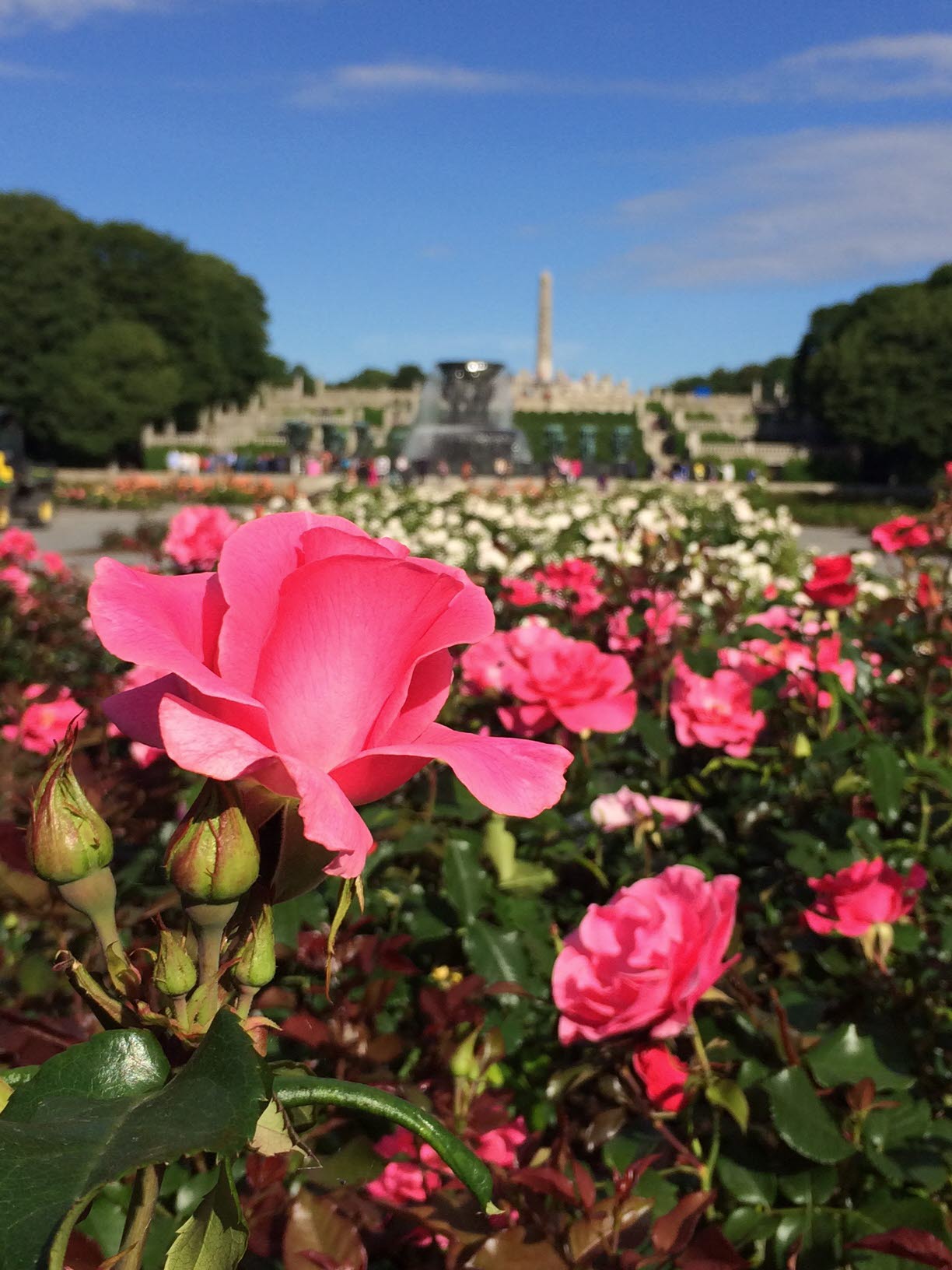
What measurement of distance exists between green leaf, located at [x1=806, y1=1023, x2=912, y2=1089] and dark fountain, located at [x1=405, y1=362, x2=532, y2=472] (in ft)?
89.3

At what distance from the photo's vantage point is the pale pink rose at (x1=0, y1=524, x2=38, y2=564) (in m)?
4.60

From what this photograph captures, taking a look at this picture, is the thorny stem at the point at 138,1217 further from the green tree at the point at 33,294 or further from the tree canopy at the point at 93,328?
the green tree at the point at 33,294

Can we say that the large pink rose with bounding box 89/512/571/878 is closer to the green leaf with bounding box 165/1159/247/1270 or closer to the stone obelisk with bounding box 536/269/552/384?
the green leaf with bounding box 165/1159/247/1270

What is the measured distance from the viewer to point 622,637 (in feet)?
7.59

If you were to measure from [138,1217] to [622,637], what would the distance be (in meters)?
1.90

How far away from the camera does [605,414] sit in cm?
4762

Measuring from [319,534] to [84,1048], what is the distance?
0.80 feet

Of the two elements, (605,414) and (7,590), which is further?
(605,414)

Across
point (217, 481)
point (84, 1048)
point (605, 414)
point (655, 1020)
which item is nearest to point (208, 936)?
point (84, 1048)

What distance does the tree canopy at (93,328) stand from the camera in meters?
36.2

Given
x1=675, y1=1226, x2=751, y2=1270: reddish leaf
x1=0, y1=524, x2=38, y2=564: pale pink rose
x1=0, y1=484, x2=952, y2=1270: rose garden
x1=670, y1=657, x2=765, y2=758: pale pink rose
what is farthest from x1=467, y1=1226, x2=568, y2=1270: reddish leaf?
x1=0, y1=524, x2=38, y2=564: pale pink rose

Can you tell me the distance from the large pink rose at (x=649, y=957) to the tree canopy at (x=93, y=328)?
38919 millimetres

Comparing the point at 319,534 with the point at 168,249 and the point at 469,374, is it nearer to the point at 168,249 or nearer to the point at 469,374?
the point at 469,374

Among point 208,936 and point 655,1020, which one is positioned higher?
point 208,936
